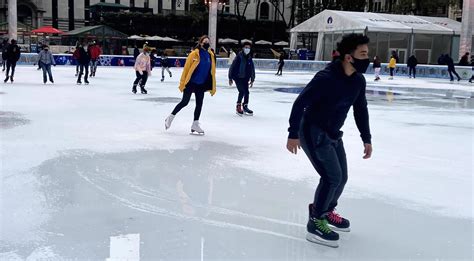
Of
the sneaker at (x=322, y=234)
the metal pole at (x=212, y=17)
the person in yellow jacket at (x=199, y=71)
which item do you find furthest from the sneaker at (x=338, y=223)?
the metal pole at (x=212, y=17)

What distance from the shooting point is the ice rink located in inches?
131

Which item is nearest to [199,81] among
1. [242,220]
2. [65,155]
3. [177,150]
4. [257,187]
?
[177,150]

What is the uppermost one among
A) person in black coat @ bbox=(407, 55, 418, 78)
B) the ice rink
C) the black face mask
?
the black face mask

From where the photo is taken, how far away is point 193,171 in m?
5.40

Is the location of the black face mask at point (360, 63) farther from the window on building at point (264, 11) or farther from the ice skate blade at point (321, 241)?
the window on building at point (264, 11)

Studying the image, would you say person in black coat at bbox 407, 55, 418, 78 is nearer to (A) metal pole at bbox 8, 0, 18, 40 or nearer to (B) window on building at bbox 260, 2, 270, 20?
Result: (A) metal pole at bbox 8, 0, 18, 40

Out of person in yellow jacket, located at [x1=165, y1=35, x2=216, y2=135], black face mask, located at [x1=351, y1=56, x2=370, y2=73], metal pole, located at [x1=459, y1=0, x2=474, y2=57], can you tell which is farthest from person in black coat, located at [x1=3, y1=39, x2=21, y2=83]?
metal pole, located at [x1=459, y1=0, x2=474, y2=57]

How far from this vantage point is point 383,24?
108 ft

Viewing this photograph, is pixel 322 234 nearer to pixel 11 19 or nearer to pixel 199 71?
pixel 199 71

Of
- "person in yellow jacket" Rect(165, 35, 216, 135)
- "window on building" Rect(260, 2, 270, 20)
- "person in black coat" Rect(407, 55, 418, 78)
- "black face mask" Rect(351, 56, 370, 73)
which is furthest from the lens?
"window on building" Rect(260, 2, 270, 20)

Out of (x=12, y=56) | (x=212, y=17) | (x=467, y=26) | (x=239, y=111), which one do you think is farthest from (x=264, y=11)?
(x=239, y=111)

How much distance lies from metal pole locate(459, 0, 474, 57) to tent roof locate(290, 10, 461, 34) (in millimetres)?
2410

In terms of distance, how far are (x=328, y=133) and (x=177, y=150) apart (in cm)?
343

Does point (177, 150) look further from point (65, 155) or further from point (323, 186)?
point (323, 186)
